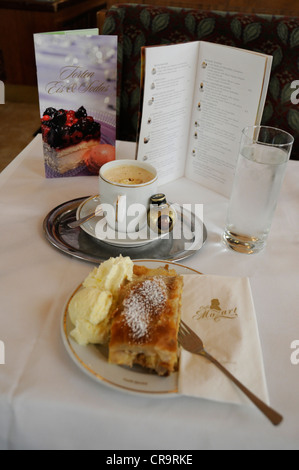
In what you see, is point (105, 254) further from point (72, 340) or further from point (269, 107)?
point (269, 107)

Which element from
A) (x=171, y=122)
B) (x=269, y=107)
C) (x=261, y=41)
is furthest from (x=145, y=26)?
(x=171, y=122)

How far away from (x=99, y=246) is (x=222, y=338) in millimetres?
284

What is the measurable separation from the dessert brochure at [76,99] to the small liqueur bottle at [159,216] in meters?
0.26

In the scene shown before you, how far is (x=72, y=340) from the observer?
0.46 meters

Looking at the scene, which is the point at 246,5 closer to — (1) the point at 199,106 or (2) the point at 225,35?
(2) the point at 225,35

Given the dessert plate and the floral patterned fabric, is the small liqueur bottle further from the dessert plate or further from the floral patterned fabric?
the floral patterned fabric

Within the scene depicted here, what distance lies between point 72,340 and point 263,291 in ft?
1.04

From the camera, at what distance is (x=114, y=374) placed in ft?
1.40

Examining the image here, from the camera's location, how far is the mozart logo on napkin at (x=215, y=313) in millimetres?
517

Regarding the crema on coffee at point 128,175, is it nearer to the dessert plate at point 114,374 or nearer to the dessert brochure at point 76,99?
the dessert brochure at point 76,99

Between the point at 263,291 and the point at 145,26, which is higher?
the point at 145,26

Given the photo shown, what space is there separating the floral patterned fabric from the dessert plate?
1.22 metres

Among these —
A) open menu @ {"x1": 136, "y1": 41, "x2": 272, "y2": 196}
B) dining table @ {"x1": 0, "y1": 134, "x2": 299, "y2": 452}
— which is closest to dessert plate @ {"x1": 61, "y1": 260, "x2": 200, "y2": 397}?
dining table @ {"x1": 0, "y1": 134, "x2": 299, "y2": 452}

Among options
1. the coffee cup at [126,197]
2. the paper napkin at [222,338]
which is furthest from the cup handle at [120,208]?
the paper napkin at [222,338]
